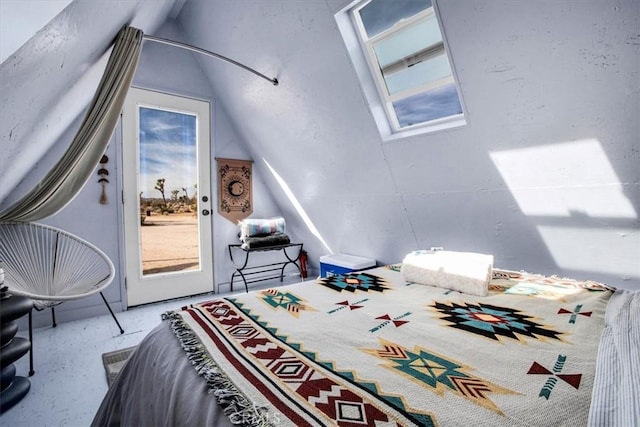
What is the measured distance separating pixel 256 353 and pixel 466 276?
1090 millimetres

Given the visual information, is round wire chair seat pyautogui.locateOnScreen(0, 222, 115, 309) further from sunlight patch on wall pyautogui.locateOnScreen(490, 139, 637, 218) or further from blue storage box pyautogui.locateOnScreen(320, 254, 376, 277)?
sunlight patch on wall pyautogui.locateOnScreen(490, 139, 637, 218)

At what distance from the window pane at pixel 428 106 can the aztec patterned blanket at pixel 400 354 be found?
3.85 ft

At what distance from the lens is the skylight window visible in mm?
1971

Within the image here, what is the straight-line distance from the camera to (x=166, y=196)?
134 inches

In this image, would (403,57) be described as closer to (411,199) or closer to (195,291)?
(411,199)

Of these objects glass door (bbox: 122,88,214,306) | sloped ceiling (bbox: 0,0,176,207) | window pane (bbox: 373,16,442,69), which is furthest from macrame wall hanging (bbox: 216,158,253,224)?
window pane (bbox: 373,16,442,69)

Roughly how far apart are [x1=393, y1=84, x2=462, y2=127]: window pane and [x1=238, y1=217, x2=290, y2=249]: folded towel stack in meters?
1.92

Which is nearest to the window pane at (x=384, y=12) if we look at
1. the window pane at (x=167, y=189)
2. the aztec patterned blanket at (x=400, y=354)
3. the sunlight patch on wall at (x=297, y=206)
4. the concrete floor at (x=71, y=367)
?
the aztec patterned blanket at (x=400, y=354)

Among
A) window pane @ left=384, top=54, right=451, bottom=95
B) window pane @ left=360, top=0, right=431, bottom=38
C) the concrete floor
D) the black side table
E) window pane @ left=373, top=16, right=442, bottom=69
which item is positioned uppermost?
window pane @ left=360, top=0, right=431, bottom=38

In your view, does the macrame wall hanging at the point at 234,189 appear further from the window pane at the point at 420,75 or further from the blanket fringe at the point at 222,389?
the blanket fringe at the point at 222,389

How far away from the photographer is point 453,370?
86 centimetres

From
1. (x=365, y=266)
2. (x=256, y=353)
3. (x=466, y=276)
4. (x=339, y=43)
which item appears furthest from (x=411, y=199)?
(x=256, y=353)

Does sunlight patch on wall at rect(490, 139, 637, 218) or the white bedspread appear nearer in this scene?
the white bedspread

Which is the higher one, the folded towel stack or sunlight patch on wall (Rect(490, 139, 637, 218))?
sunlight patch on wall (Rect(490, 139, 637, 218))
